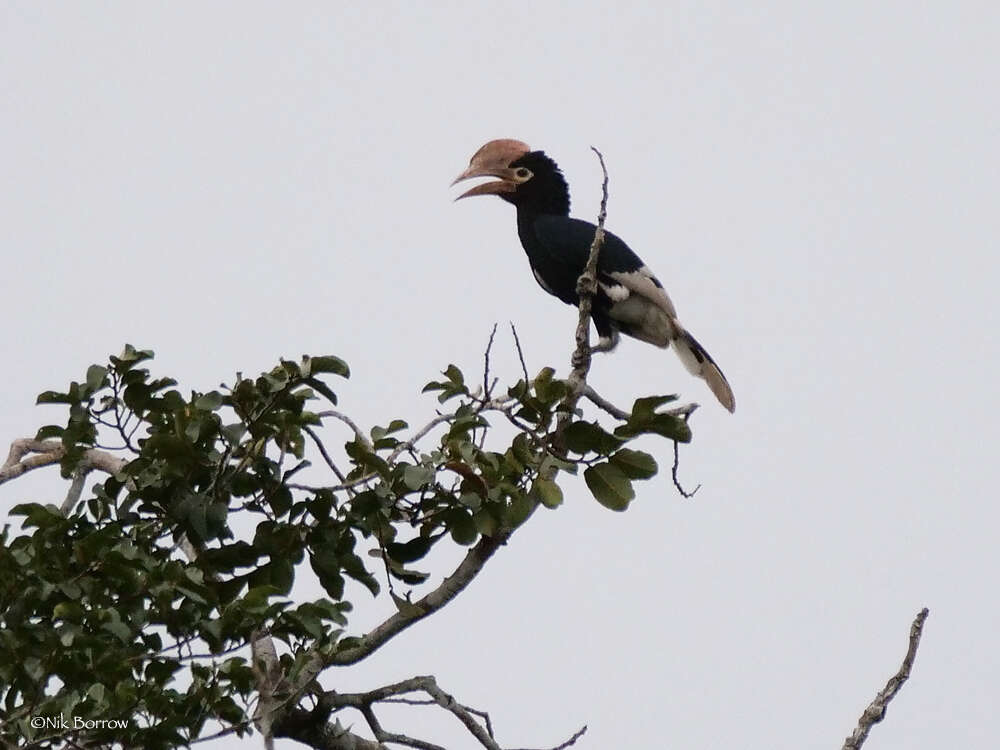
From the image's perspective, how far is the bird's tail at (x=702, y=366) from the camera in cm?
586

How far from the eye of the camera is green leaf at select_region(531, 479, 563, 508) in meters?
3.42

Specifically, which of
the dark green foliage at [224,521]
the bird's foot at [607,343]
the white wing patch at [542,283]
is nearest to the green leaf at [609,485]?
the dark green foliage at [224,521]

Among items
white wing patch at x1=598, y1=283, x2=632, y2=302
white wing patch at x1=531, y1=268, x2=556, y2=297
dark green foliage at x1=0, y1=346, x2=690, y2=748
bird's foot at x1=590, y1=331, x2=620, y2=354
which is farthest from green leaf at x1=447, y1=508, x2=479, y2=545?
white wing patch at x1=531, y1=268, x2=556, y2=297

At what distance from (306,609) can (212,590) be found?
228mm

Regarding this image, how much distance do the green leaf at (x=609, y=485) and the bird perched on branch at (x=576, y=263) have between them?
7.39ft

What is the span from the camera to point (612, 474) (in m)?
3.56

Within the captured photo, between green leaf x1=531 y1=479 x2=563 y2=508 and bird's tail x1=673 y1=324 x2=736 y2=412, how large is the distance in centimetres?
250

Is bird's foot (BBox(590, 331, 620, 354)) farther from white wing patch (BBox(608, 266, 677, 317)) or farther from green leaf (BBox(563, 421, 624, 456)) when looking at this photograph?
green leaf (BBox(563, 421, 624, 456))

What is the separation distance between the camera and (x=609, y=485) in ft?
11.6

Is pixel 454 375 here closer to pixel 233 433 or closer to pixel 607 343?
pixel 233 433

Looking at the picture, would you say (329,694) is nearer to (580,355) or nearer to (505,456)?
(505,456)

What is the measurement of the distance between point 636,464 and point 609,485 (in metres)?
0.08

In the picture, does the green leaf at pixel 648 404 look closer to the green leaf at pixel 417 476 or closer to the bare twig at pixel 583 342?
the bare twig at pixel 583 342

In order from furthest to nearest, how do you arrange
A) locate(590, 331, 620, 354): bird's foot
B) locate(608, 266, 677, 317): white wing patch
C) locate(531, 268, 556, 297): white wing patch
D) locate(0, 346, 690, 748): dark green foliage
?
locate(531, 268, 556, 297): white wing patch → locate(590, 331, 620, 354): bird's foot → locate(608, 266, 677, 317): white wing patch → locate(0, 346, 690, 748): dark green foliage
